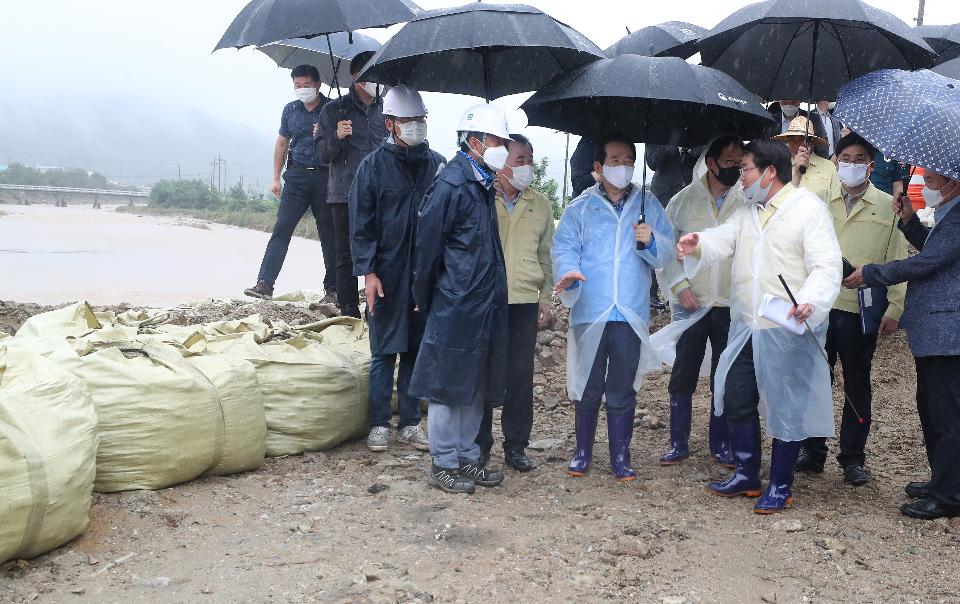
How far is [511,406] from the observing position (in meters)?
4.80

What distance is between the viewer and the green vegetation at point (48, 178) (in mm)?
83875

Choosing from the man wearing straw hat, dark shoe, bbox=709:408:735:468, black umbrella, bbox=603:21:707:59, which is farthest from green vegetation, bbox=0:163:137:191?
the man wearing straw hat

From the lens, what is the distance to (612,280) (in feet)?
14.8

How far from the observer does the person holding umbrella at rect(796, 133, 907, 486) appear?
4488mm

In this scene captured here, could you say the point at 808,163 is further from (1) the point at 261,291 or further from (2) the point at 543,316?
(1) the point at 261,291

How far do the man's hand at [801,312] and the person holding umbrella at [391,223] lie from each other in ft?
6.11

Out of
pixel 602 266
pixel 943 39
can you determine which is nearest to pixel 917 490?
pixel 602 266

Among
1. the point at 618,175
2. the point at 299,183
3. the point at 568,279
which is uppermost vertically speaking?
the point at 618,175

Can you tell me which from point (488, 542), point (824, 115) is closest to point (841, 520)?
point (488, 542)

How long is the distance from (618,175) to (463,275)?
0.88 meters

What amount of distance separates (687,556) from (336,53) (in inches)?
184

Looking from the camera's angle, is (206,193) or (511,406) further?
(206,193)

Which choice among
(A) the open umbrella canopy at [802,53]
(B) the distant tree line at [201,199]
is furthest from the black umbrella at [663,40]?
(B) the distant tree line at [201,199]

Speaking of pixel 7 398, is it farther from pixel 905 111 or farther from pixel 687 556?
pixel 905 111
